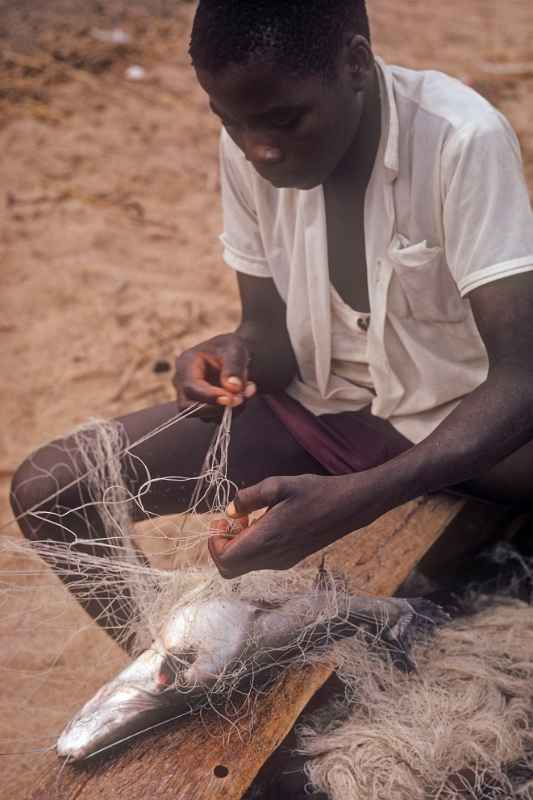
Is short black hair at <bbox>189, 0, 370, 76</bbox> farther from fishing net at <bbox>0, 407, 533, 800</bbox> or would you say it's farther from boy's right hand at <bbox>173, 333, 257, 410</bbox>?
fishing net at <bbox>0, 407, 533, 800</bbox>

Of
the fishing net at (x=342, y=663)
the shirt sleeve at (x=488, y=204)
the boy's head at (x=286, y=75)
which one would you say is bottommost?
the fishing net at (x=342, y=663)

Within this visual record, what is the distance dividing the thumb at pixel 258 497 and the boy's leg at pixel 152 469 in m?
0.55

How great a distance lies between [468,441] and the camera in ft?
5.33

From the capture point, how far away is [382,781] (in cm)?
169

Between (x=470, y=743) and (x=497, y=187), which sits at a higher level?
(x=497, y=187)

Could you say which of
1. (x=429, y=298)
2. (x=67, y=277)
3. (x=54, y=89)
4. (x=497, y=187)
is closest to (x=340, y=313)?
(x=429, y=298)

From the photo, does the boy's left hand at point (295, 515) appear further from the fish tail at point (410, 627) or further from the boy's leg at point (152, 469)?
the boy's leg at point (152, 469)

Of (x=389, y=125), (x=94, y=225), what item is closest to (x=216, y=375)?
(x=389, y=125)

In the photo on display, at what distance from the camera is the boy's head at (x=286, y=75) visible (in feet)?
5.08

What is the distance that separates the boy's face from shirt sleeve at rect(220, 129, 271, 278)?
384 millimetres

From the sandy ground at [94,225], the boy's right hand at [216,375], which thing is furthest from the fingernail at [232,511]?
the sandy ground at [94,225]

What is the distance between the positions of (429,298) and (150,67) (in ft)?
17.4

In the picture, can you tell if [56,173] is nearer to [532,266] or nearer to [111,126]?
[111,126]

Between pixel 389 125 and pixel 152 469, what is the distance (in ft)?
3.54
